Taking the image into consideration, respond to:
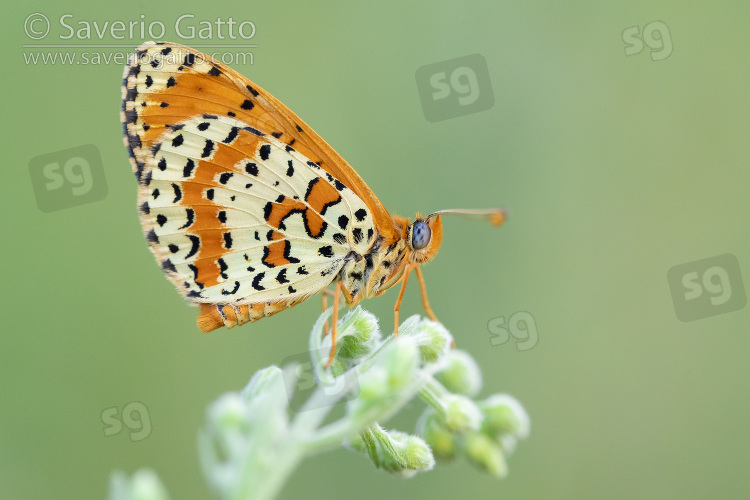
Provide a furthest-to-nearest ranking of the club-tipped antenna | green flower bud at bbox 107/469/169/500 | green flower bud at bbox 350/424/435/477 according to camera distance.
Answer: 1. the club-tipped antenna
2. green flower bud at bbox 350/424/435/477
3. green flower bud at bbox 107/469/169/500

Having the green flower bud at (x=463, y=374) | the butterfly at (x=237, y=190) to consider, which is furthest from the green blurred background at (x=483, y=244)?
the green flower bud at (x=463, y=374)

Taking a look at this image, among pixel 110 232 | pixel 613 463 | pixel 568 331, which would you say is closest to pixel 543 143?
pixel 568 331

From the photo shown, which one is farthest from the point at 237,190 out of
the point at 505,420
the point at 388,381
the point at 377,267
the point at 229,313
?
the point at 388,381

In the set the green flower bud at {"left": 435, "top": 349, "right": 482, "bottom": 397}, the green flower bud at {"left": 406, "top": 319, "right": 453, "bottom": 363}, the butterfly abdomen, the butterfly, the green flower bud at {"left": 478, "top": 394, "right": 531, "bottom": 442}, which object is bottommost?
the green flower bud at {"left": 478, "top": 394, "right": 531, "bottom": 442}

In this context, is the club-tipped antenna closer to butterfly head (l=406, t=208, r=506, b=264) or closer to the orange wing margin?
butterfly head (l=406, t=208, r=506, b=264)

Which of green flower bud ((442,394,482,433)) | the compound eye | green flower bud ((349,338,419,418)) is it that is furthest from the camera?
the compound eye

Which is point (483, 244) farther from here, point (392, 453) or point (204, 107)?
point (392, 453)

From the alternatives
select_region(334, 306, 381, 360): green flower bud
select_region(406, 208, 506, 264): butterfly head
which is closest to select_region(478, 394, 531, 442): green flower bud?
select_region(334, 306, 381, 360): green flower bud

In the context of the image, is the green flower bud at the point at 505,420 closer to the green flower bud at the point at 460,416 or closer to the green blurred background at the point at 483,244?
the green flower bud at the point at 460,416

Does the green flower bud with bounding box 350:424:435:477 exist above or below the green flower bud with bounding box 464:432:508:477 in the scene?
above
